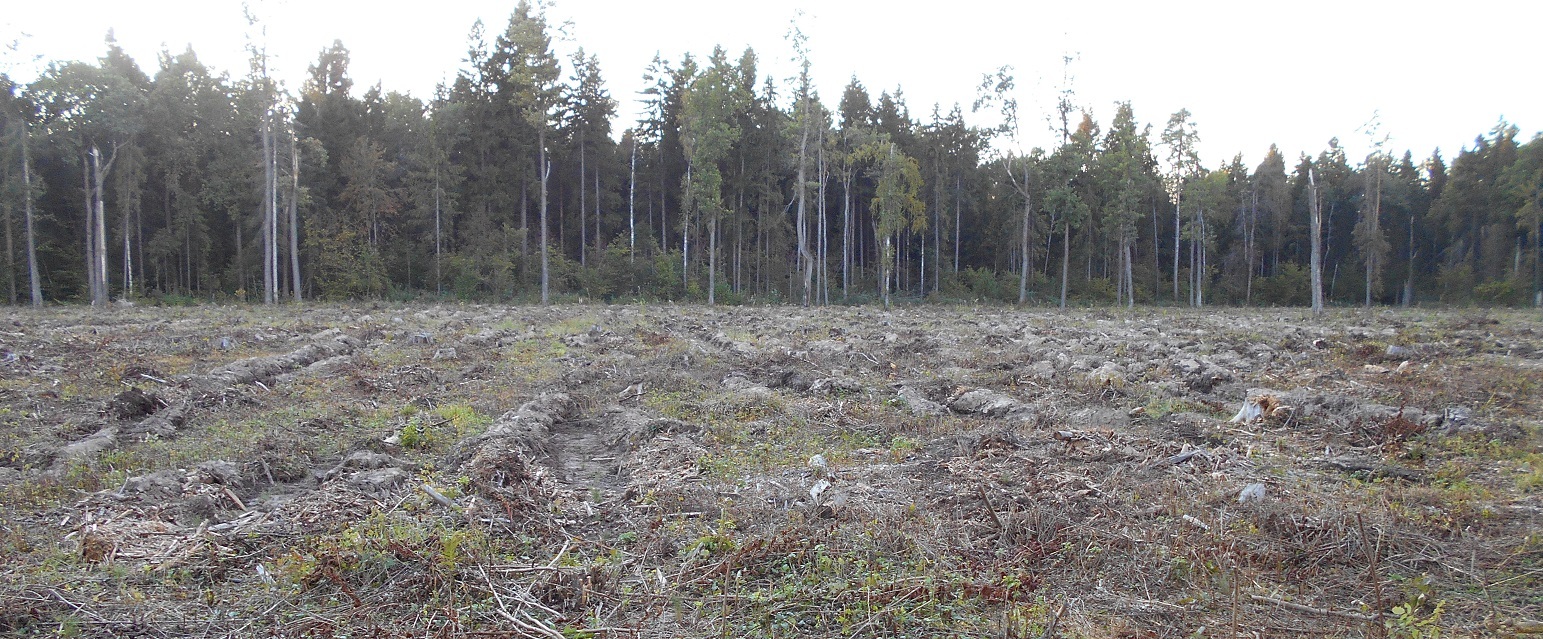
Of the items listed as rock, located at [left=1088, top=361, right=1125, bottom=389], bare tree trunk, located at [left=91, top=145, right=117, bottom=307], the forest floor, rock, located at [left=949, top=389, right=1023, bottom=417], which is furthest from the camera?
bare tree trunk, located at [left=91, top=145, right=117, bottom=307]

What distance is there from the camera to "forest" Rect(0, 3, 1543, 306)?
38.1 metres

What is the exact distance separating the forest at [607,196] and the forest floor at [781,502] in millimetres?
30214

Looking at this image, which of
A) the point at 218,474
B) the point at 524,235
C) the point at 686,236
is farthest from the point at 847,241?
the point at 218,474

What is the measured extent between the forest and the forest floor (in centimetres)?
3021

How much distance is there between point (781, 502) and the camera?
6.00 meters

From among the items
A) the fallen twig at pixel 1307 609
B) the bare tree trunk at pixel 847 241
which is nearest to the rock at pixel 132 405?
the fallen twig at pixel 1307 609

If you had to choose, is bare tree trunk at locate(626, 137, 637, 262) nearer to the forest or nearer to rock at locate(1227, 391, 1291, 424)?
the forest

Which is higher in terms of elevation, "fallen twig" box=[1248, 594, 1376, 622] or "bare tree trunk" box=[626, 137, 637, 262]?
"bare tree trunk" box=[626, 137, 637, 262]

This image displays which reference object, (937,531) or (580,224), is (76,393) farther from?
(580,224)

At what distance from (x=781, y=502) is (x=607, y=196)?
147 ft

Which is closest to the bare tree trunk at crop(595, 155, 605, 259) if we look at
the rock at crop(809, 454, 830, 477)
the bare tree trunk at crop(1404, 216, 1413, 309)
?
the rock at crop(809, 454, 830, 477)

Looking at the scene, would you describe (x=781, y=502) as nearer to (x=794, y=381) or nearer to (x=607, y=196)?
(x=794, y=381)

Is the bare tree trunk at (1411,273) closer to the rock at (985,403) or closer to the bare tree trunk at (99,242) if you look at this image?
the rock at (985,403)

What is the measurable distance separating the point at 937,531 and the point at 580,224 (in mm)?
46100
